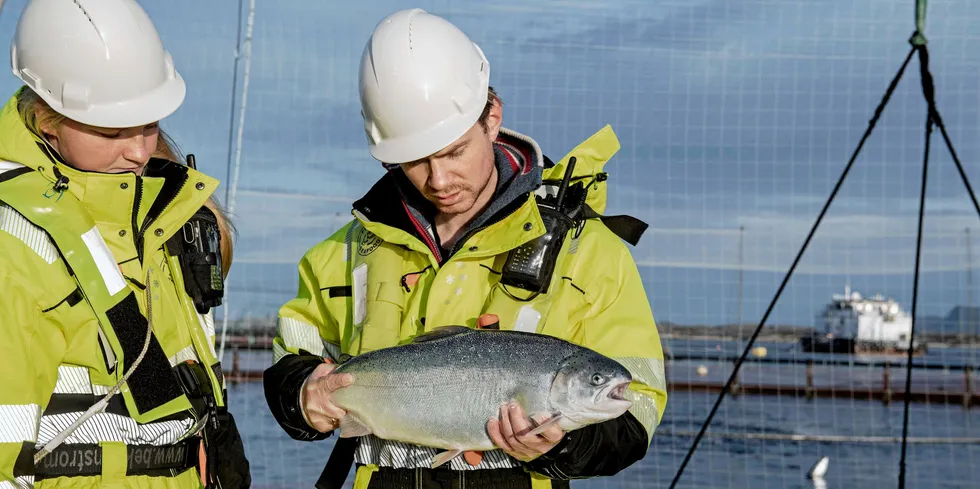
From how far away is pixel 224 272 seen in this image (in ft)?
13.4

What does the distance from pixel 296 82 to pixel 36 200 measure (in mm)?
8278

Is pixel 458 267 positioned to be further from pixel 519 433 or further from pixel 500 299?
pixel 519 433

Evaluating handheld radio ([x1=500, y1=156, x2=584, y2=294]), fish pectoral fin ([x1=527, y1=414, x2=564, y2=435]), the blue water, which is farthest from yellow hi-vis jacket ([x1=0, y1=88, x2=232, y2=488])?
the blue water

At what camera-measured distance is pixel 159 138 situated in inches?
156

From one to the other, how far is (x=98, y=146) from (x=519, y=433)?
1597 millimetres

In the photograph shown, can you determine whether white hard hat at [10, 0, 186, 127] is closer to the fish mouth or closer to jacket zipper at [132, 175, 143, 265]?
jacket zipper at [132, 175, 143, 265]

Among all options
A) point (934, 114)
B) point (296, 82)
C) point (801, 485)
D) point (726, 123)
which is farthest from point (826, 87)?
point (801, 485)

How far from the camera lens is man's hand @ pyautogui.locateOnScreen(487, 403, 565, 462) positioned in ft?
9.18

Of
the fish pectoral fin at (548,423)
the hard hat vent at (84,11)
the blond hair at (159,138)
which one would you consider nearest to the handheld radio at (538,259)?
the fish pectoral fin at (548,423)

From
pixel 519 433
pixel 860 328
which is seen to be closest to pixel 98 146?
pixel 519 433

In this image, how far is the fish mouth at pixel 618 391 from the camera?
277 cm

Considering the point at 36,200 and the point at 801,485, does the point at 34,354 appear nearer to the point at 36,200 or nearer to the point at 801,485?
the point at 36,200

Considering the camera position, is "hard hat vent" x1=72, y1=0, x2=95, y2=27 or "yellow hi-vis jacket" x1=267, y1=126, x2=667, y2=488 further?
"hard hat vent" x1=72, y1=0, x2=95, y2=27

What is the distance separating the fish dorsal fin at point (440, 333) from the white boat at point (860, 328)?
7708cm
